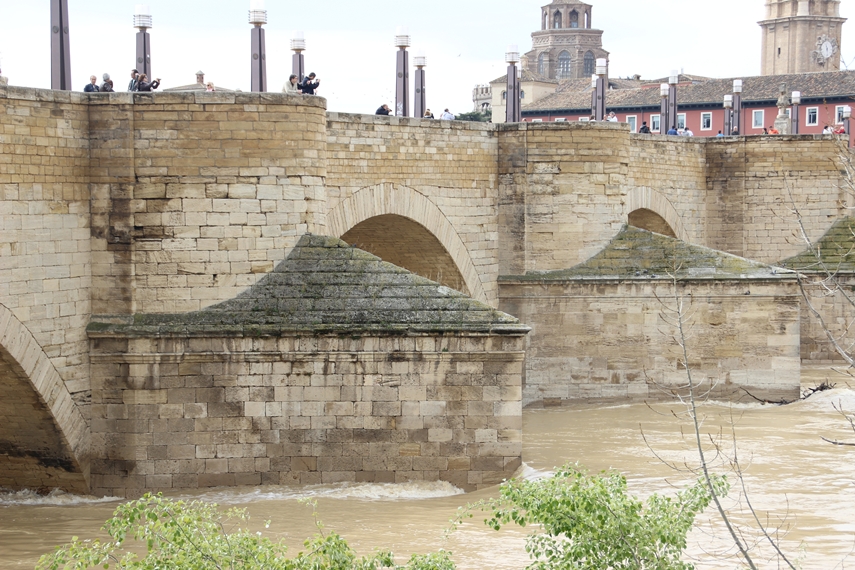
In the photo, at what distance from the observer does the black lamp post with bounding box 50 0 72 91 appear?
12.5 metres

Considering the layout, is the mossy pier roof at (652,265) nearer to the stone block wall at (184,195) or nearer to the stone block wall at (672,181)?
the stone block wall at (672,181)

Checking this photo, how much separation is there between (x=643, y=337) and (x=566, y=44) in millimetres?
68325

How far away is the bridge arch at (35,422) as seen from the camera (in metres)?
11.0

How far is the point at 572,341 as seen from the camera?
18906mm

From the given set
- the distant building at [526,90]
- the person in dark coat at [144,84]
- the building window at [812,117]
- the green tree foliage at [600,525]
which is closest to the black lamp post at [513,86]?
the person in dark coat at [144,84]

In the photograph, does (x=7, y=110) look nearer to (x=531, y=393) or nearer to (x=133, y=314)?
(x=133, y=314)

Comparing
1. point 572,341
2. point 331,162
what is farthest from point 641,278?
point 331,162

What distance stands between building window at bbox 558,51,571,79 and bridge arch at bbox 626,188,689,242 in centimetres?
6191

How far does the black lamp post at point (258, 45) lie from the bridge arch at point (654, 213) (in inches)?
332

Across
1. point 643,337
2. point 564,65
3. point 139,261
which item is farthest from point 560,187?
point 564,65

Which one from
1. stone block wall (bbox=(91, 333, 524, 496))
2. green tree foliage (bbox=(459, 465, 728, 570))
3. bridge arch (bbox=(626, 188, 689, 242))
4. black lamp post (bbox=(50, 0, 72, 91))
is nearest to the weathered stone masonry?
stone block wall (bbox=(91, 333, 524, 496))

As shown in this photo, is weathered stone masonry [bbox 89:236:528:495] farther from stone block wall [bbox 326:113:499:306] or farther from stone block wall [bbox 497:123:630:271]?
stone block wall [bbox 497:123:630:271]

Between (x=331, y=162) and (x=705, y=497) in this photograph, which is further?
(x=331, y=162)

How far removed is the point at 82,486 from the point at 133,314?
1772 mm
